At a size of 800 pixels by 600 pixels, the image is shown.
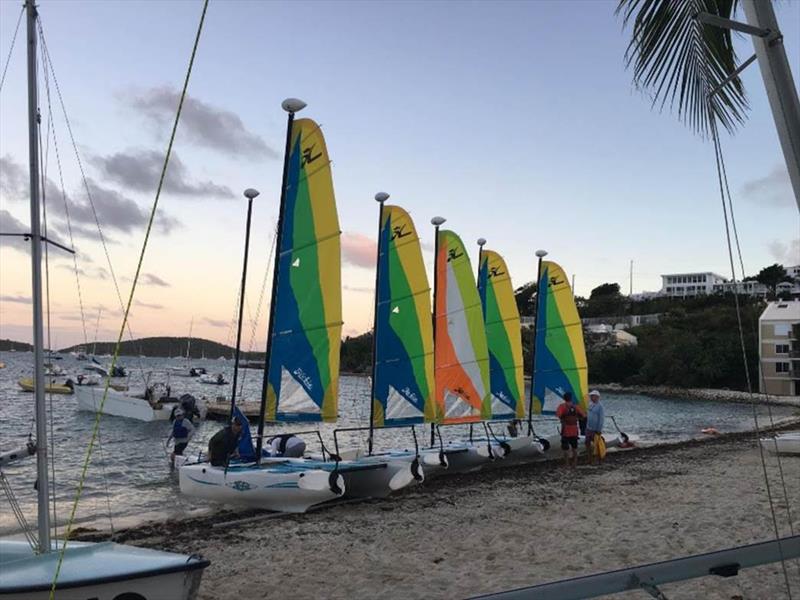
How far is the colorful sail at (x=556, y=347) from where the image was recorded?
741 inches

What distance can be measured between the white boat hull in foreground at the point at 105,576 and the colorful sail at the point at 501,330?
1361 centimetres

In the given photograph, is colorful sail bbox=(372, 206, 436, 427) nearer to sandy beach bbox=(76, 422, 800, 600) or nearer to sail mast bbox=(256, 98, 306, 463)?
sandy beach bbox=(76, 422, 800, 600)

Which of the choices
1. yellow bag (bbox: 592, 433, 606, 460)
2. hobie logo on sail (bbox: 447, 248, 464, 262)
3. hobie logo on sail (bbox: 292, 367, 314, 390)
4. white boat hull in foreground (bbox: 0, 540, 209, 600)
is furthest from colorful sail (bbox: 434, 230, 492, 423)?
white boat hull in foreground (bbox: 0, 540, 209, 600)

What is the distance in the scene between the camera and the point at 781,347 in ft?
195

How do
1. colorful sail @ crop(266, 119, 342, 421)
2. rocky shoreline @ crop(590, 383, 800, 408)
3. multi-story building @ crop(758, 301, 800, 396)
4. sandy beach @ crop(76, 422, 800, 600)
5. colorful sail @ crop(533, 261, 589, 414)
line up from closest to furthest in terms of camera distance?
1. sandy beach @ crop(76, 422, 800, 600)
2. colorful sail @ crop(266, 119, 342, 421)
3. colorful sail @ crop(533, 261, 589, 414)
4. rocky shoreline @ crop(590, 383, 800, 408)
5. multi-story building @ crop(758, 301, 800, 396)

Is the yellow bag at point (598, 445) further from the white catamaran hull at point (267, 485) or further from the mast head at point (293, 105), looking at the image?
the mast head at point (293, 105)

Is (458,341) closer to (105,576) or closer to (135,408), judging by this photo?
(105,576)

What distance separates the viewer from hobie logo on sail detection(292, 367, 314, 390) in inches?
444

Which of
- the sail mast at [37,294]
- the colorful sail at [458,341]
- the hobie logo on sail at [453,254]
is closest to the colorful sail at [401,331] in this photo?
the colorful sail at [458,341]

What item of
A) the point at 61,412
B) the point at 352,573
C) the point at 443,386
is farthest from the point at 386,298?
the point at 61,412

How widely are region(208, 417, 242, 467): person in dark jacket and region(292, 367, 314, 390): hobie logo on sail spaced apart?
1198mm

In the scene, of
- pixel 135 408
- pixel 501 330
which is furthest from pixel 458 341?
pixel 135 408

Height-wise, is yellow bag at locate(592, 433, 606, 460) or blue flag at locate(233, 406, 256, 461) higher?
blue flag at locate(233, 406, 256, 461)

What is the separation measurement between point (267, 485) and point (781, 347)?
61277 millimetres
